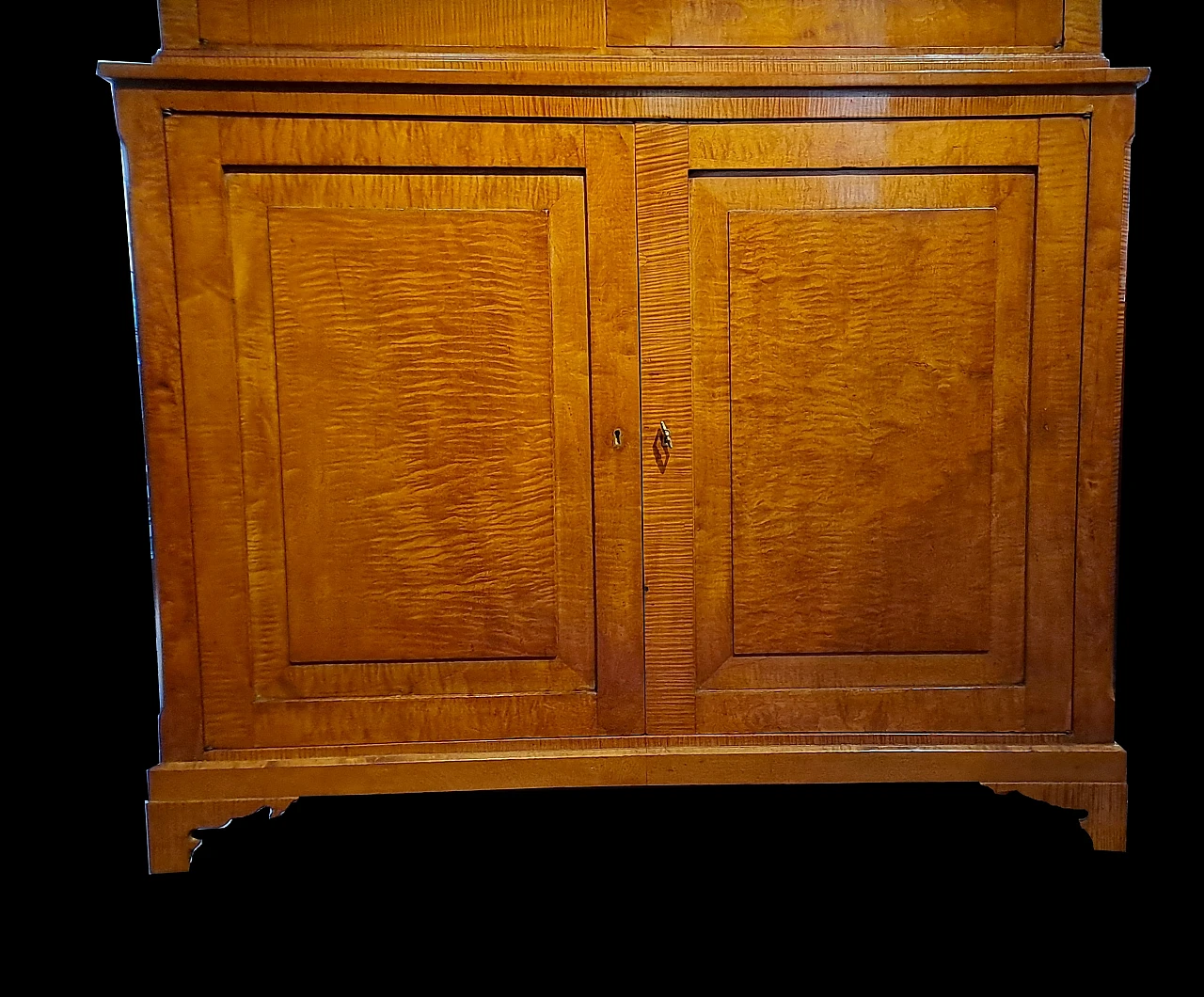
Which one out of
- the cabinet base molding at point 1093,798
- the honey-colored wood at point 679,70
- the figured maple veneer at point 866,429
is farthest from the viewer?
the cabinet base molding at point 1093,798

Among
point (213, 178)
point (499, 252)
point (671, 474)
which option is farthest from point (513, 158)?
point (671, 474)

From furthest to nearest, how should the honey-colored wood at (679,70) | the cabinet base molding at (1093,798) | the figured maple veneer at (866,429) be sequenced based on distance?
1. the cabinet base molding at (1093,798)
2. the figured maple veneer at (866,429)
3. the honey-colored wood at (679,70)

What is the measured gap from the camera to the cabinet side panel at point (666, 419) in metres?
2.12

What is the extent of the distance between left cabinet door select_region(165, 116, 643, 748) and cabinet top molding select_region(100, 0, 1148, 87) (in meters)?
0.13

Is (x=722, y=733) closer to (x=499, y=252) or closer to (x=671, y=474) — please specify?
(x=671, y=474)

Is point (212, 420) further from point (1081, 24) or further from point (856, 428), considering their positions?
point (1081, 24)

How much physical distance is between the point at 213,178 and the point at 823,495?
5.17ft

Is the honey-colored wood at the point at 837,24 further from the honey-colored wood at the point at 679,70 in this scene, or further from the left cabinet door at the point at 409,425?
the left cabinet door at the point at 409,425

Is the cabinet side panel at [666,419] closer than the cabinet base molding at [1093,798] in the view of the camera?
Yes

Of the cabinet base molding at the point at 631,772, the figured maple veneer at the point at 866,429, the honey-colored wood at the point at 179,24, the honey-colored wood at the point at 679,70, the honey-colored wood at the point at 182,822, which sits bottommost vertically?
the honey-colored wood at the point at 182,822

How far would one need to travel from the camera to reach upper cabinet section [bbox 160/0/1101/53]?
2.07 m

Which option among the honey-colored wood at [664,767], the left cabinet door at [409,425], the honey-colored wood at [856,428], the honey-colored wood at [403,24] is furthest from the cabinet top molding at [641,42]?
the honey-colored wood at [664,767]

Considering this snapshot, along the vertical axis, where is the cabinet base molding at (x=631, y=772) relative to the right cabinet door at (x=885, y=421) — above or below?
below

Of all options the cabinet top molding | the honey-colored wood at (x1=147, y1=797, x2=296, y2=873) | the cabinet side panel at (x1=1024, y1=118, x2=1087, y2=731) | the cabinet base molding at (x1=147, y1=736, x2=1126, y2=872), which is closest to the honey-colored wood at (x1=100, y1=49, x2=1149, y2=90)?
the cabinet top molding
